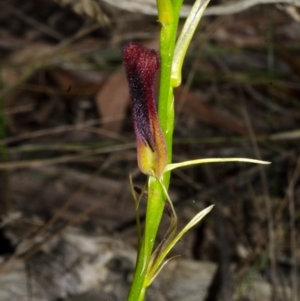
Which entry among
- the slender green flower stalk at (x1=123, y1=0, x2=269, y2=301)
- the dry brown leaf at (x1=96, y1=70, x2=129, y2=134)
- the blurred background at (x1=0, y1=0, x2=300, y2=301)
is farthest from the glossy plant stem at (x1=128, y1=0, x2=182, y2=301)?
the dry brown leaf at (x1=96, y1=70, x2=129, y2=134)

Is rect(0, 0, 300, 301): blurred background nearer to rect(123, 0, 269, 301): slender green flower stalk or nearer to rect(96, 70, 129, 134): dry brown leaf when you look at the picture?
rect(96, 70, 129, 134): dry brown leaf

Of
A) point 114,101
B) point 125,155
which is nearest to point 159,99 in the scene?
point 125,155

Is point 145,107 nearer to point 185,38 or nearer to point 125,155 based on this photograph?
point 185,38

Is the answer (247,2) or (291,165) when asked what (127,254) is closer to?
(247,2)

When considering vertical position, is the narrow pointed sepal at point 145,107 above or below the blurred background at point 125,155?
above

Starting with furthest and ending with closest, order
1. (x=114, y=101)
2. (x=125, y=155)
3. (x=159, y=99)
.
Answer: (x=114, y=101) < (x=125, y=155) < (x=159, y=99)

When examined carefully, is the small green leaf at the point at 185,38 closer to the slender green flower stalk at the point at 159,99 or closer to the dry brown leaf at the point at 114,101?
the slender green flower stalk at the point at 159,99

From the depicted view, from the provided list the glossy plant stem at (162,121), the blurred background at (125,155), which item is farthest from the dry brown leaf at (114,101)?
the glossy plant stem at (162,121)
